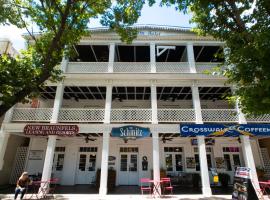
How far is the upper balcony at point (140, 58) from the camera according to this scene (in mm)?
12047

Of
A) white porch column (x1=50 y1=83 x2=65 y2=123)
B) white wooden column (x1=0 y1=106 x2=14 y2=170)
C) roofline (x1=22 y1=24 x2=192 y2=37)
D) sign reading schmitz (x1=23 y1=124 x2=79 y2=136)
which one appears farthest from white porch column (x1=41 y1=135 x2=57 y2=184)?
roofline (x1=22 y1=24 x2=192 y2=37)

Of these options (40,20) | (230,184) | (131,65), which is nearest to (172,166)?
(230,184)

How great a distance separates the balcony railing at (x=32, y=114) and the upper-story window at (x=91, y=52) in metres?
3.95

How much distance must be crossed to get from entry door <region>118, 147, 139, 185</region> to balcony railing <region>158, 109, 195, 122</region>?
12.5 feet

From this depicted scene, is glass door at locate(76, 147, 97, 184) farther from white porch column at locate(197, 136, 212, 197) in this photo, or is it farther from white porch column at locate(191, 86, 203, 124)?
white porch column at locate(191, 86, 203, 124)

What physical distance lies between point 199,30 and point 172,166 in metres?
9.84

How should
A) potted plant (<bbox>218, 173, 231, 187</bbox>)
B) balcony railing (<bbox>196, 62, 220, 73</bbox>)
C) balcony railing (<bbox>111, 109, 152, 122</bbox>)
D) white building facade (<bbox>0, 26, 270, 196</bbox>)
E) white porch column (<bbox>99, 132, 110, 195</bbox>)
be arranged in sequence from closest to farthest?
white porch column (<bbox>99, 132, 110, 195</bbox>)
white building facade (<bbox>0, 26, 270, 196</bbox>)
balcony railing (<bbox>111, 109, 152, 122</bbox>)
balcony railing (<bbox>196, 62, 220, 73</bbox>)
potted plant (<bbox>218, 173, 231, 187</bbox>)

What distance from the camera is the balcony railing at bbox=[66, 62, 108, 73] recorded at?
12039 mm

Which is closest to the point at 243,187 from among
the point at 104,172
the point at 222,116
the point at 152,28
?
the point at 222,116

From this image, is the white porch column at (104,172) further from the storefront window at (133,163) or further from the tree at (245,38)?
the tree at (245,38)

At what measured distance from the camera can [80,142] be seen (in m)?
14.2

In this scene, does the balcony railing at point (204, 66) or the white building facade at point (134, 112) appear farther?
the balcony railing at point (204, 66)

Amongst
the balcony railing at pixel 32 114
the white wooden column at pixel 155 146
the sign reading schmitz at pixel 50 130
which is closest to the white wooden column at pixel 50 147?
the sign reading schmitz at pixel 50 130

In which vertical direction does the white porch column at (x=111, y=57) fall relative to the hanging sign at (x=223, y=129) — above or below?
above
